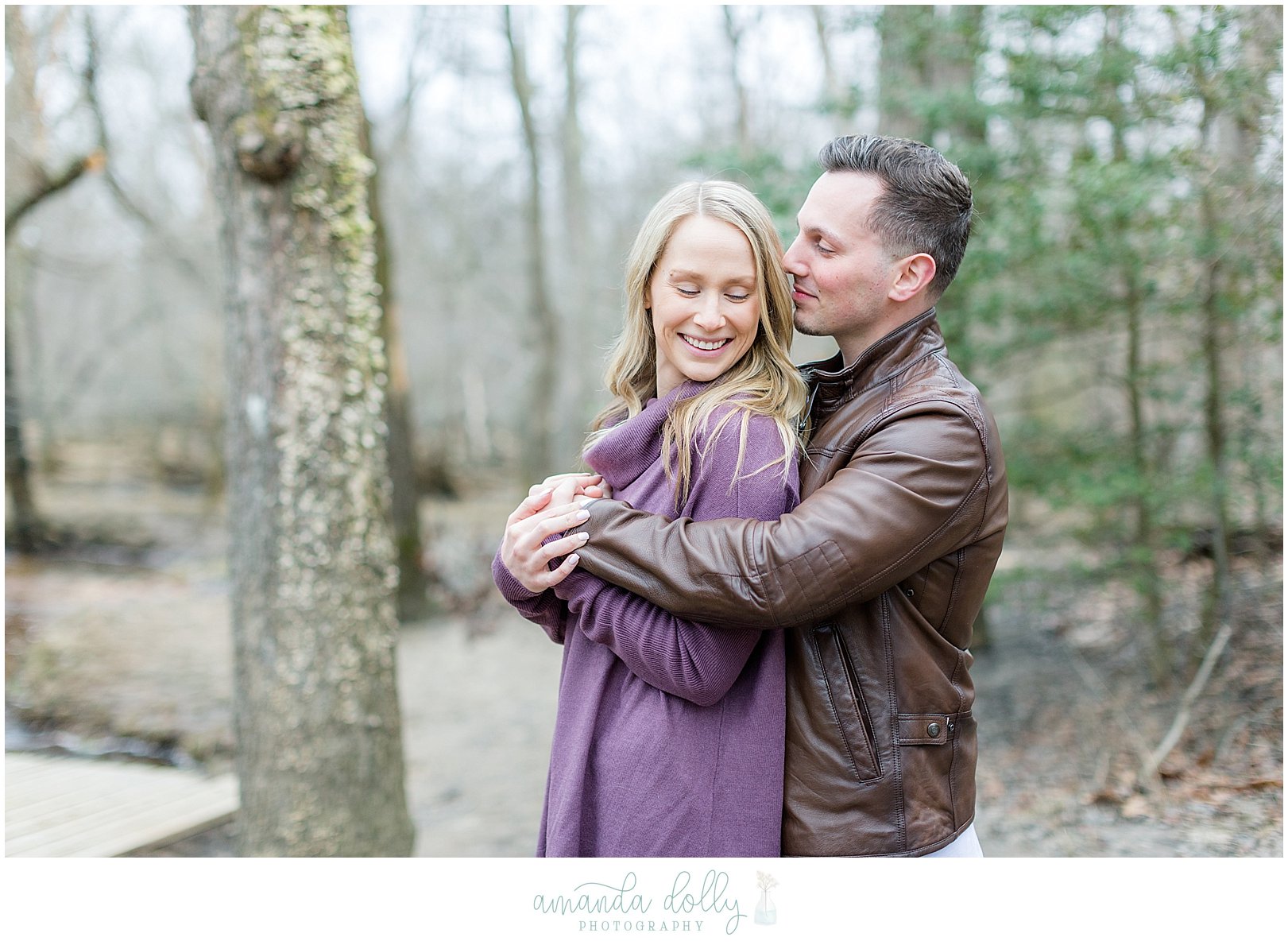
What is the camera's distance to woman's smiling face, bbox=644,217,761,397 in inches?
80.0

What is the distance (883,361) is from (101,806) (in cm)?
468

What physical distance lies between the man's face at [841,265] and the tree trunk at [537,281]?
10.4 m

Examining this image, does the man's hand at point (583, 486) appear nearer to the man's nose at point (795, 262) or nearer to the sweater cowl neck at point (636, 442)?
the sweater cowl neck at point (636, 442)

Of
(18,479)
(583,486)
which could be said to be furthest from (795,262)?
(18,479)

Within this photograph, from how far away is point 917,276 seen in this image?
212cm

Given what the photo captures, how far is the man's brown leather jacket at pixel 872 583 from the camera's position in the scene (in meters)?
1.79

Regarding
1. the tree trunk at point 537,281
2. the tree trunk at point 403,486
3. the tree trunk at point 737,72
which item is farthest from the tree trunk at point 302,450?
the tree trunk at point 537,281
